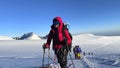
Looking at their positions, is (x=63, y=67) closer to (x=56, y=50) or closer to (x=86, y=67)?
(x=56, y=50)

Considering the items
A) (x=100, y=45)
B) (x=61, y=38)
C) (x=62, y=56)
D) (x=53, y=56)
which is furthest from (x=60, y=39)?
(x=100, y=45)

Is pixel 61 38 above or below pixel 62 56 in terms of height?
above

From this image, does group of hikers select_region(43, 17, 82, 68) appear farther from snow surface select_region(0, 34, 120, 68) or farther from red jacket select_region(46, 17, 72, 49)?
snow surface select_region(0, 34, 120, 68)

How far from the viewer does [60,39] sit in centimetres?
791

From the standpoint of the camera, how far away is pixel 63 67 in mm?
8117

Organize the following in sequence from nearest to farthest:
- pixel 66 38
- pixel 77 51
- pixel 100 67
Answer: pixel 66 38, pixel 100 67, pixel 77 51

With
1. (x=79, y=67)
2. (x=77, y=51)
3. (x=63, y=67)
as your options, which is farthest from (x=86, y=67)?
(x=77, y=51)

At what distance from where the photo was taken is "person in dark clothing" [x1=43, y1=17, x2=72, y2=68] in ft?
25.7

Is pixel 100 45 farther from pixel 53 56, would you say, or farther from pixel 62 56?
pixel 62 56

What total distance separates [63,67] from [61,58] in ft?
0.94

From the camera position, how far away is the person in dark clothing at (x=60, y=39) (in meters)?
7.82

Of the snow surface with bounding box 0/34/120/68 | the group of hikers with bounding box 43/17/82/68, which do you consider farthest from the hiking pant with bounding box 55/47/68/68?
the snow surface with bounding box 0/34/120/68

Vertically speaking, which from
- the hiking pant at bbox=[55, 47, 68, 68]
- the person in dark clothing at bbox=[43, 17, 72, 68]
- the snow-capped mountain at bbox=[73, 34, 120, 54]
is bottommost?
the hiking pant at bbox=[55, 47, 68, 68]

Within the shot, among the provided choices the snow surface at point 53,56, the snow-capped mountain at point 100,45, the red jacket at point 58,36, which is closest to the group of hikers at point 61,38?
the red jacket at point 58,36
